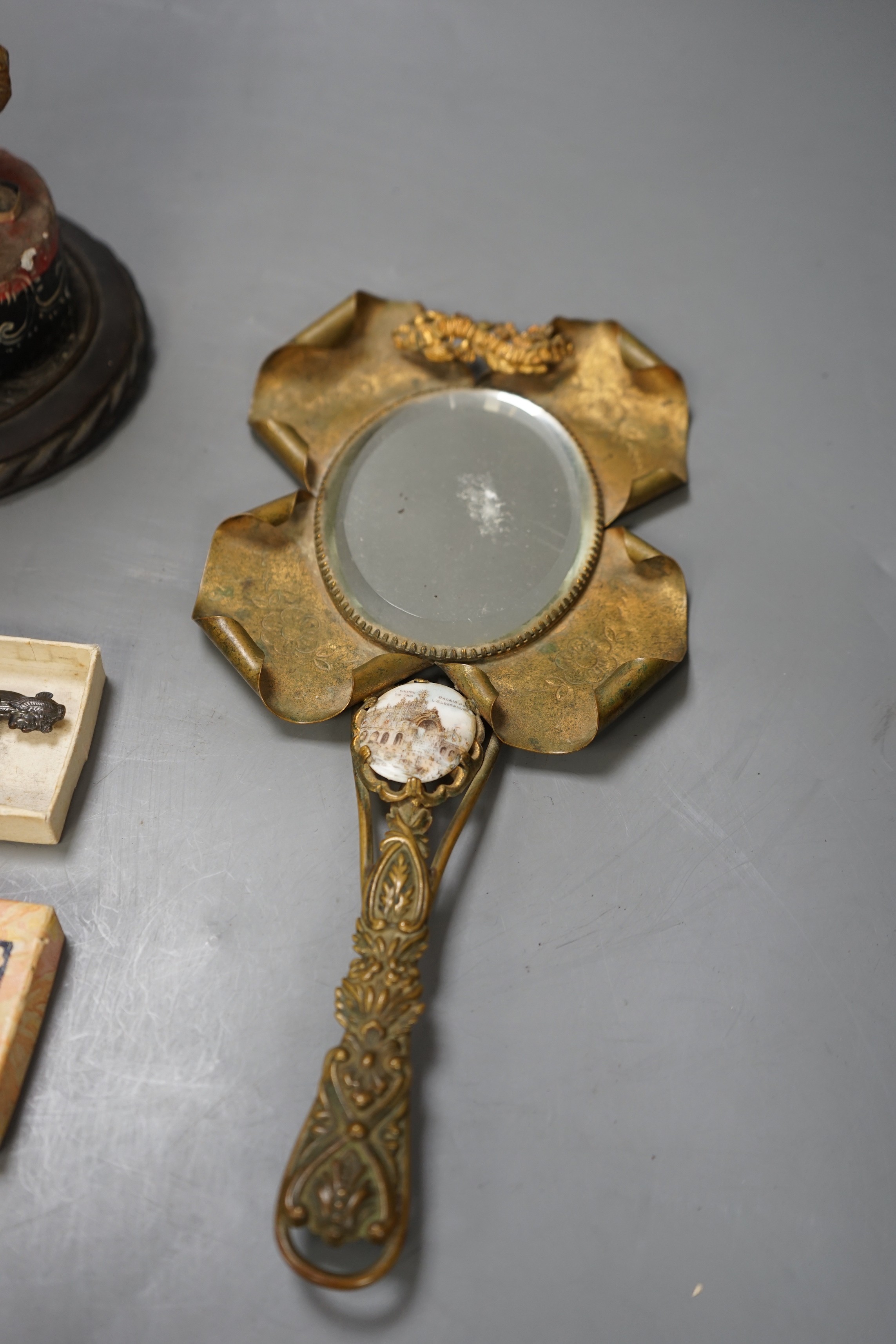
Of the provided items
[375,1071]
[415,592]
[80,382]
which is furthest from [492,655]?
[80,382]

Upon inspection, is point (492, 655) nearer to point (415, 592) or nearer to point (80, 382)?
point (415, 592)

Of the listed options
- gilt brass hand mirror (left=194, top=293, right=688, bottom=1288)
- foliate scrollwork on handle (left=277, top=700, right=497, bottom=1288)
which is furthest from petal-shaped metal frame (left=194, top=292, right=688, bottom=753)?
foliate scrollwork on handle (left=277, top=700, right=497, bottom=1288)

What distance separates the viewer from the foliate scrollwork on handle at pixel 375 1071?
4.83ft

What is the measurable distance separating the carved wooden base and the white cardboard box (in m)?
0.41

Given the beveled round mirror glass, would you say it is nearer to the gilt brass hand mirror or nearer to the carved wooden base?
the gilt brass hand mirror

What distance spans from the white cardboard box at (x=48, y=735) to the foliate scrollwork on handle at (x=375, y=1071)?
0.53 m

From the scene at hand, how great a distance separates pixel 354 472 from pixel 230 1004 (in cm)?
104

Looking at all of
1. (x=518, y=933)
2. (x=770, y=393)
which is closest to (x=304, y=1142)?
(x=518, y=933)

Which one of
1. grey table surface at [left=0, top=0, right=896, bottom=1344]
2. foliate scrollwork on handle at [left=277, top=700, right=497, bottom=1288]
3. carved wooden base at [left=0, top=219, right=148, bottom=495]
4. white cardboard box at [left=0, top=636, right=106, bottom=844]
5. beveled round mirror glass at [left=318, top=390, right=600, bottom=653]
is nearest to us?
foliate scrollwork on handle at [left=277, top=700, right=497, bottom=1288]

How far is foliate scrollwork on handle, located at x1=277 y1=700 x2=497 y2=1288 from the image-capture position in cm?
147

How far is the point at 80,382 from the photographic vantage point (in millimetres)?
2176

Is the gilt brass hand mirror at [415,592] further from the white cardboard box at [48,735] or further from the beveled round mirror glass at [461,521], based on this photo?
the white cardboard box at [48,735]

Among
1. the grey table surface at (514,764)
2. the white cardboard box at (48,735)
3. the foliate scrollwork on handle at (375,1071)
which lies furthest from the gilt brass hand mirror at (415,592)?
the white cardboard box at (48,735)

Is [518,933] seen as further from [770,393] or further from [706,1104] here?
[770,393]
